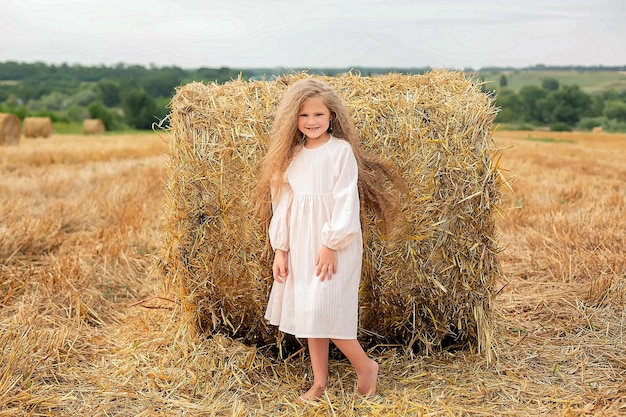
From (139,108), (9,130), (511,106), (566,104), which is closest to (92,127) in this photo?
(139,108)

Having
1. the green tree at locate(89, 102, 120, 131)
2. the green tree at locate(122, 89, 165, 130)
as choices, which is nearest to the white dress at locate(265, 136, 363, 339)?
the green tree at locate(89, 102, 120, 131)

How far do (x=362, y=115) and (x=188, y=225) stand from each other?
1064 mm

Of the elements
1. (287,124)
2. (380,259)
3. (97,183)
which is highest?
(287,124)

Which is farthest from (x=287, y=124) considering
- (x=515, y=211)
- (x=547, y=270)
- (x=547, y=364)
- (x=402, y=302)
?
(x=515, y=211)

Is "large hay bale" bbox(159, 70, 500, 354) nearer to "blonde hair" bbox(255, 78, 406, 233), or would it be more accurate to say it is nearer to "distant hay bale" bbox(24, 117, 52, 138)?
"blonde hair" bbox(255, 78, 406, 233)

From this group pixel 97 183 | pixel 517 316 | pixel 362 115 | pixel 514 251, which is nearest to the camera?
pixel 362 115

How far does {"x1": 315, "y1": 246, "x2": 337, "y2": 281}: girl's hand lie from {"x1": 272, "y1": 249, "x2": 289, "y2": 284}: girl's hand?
21 cm

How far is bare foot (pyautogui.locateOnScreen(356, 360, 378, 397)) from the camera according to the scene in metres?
3.17

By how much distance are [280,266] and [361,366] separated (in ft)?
2.02

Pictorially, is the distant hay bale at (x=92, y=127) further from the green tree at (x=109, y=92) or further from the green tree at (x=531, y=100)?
the green tree at (x=531, y=100)

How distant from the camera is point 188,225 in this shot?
346cm

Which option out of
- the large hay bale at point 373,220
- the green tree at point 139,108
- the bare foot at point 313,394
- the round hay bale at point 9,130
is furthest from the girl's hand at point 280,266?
the green tree at point 139,108

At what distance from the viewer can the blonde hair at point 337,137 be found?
3080mm

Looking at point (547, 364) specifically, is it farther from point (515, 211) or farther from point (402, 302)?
point (515, 211)
